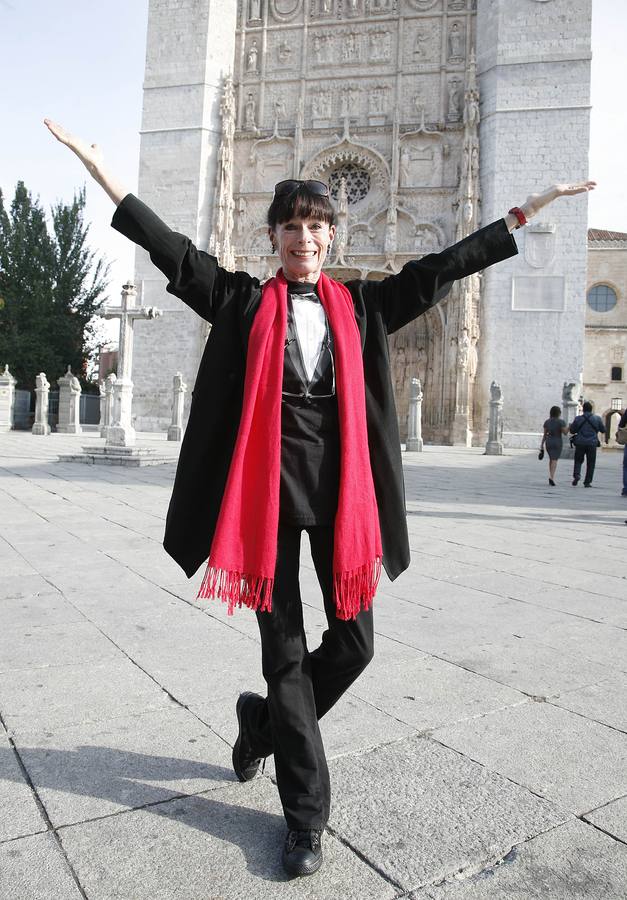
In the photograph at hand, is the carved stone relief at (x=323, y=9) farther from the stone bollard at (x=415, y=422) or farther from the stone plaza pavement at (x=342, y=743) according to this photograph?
the stone plaza pavement at (x=342, y=743)

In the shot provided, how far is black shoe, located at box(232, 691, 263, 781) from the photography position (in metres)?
1.94

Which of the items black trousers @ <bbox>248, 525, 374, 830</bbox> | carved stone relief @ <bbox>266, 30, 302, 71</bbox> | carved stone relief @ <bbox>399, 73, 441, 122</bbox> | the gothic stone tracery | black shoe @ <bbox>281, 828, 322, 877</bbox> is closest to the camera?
black shoe @ <bbox>281, 828, 322, 877</bbox>

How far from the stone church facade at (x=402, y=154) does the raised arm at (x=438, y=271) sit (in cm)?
2105

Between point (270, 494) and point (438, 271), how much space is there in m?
0.76

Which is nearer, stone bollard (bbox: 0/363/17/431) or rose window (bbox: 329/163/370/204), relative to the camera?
stone bollard (bbox: 0/363/17/431)

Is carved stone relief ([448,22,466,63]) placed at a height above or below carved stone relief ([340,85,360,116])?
above

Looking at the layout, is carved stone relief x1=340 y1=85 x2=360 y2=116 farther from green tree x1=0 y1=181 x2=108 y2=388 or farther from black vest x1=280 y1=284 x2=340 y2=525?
black vest x1=280 y1=284 x2=340 y2=525

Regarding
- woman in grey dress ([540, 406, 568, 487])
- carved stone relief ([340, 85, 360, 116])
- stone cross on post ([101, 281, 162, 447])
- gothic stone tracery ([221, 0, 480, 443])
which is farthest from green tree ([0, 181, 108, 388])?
woman in grey dress ([540, 406, 568, 487])

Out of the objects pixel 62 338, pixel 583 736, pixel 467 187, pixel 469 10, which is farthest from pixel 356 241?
pixel 583 736

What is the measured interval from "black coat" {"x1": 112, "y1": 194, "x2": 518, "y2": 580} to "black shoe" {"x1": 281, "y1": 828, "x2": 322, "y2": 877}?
0.65 metres

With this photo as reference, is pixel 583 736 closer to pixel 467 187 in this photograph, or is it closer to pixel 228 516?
pixel 228 516

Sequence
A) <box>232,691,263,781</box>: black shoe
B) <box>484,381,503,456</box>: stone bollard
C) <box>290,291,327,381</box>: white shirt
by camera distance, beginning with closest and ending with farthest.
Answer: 1. <box>290,291,327,381</box>: white shirt
2. <box>232,691,263,781</box>: black shoe
3. <box>484,381,503,456</box>: stone bollard

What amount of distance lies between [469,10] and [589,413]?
18971mm

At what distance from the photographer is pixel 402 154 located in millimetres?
24266
